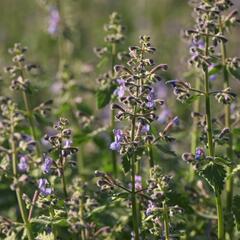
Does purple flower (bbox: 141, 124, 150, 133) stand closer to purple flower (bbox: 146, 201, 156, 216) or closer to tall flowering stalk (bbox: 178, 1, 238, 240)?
tall flowering stalk (bbox: 178, 1, 238, 240)

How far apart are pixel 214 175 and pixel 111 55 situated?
1931 mm

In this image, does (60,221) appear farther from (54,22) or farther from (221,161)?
(54,22)

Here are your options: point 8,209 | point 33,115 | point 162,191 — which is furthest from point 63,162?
point 8,209

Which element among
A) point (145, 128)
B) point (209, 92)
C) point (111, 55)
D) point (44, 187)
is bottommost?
point (44, 187)

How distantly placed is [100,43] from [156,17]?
6.21 ft

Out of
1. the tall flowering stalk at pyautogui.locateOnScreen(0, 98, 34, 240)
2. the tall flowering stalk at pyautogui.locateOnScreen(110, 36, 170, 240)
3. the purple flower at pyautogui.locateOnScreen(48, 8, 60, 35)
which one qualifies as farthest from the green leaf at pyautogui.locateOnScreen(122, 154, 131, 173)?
the purple flower at pyautogui.locateOnScreen(48, 8, 60, 35)

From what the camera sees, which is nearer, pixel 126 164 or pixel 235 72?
pixel 126 164

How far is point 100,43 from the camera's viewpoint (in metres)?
15.1

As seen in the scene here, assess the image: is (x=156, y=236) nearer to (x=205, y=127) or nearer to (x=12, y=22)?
(x=205, y=127)

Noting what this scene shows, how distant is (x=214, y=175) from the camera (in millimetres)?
4770

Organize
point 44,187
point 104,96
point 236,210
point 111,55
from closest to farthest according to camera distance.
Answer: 1. point 44,187
2. point 236,210
3. point 104,96
4. point 111,55

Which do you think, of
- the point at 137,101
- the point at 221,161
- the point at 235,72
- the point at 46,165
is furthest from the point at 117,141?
the point at 235,72

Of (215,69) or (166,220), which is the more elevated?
(215,69)

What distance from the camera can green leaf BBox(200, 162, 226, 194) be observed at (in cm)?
475
